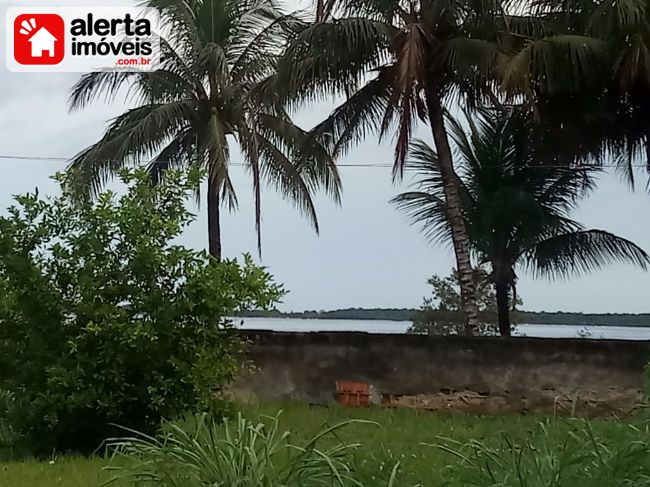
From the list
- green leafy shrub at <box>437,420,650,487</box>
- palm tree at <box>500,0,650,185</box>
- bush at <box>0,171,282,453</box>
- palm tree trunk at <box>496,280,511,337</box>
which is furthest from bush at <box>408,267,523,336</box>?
green leafy shrub at <box>437,420,650,487</box>

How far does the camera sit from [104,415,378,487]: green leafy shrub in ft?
14.9

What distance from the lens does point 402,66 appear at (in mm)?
11602

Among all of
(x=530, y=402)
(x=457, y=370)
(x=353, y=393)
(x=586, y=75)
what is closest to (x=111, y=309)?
(x=353, y=393)

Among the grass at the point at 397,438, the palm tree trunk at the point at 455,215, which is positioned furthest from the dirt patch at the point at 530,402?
the palm tree trunk at the point at 455,215

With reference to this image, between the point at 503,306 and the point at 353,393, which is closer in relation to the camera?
the point at 353,393

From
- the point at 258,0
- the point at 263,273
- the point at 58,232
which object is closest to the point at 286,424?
the point at 263,273

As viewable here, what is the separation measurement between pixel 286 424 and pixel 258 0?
903 cm

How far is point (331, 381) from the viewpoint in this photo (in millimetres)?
11133

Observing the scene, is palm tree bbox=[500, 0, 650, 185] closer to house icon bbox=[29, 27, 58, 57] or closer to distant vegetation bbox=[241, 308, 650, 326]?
distant vegetation bbox=[241, 308, 650, 326]

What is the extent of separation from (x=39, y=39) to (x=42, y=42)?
118mm

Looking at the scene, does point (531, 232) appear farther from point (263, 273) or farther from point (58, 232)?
point (58, 232)

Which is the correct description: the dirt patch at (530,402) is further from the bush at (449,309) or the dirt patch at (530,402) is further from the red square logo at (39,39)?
the red square logo at (39,39)

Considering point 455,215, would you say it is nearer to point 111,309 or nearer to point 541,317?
point 541,317

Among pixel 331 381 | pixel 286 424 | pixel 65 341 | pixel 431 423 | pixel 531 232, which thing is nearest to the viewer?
pixel 65 341
